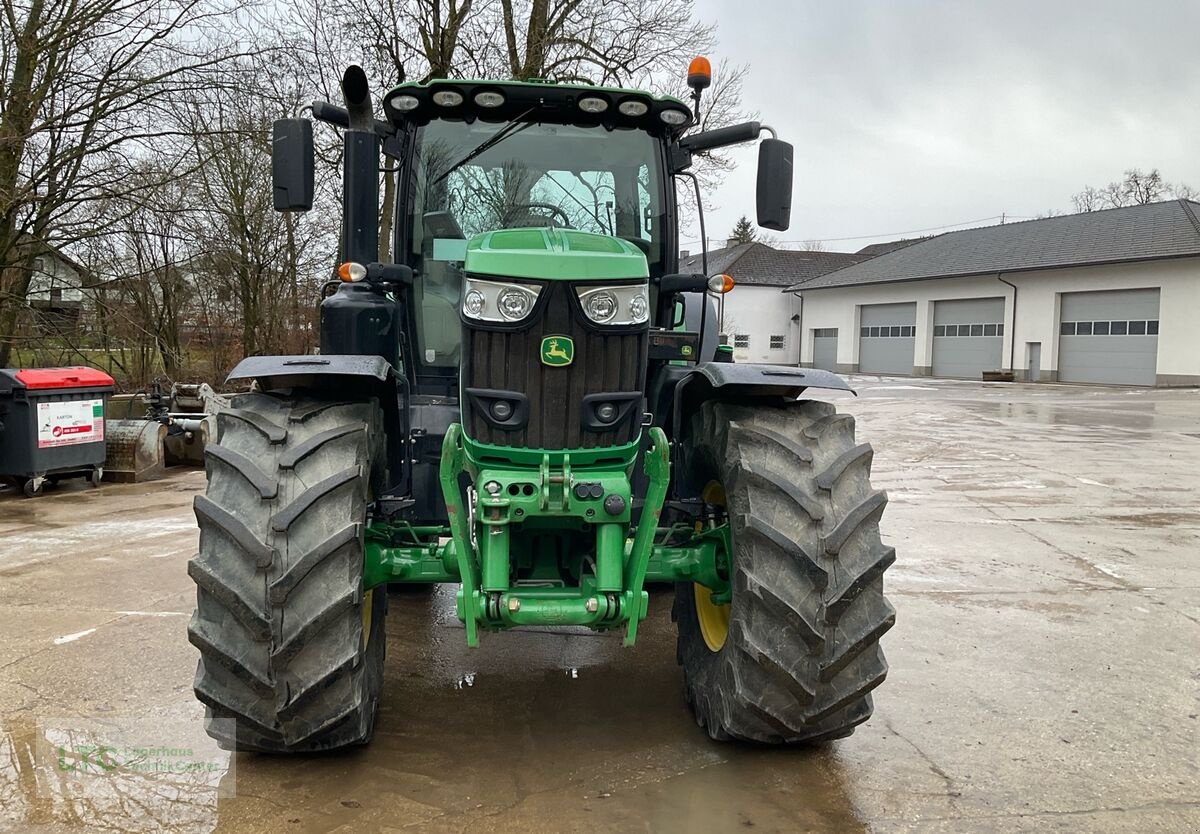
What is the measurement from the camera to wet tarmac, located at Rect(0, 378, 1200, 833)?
3.00 m

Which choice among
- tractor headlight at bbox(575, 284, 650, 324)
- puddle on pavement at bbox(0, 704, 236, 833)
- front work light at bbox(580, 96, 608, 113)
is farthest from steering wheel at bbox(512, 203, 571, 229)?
puddle on pavement at bbox(0, 704, 236, 833)

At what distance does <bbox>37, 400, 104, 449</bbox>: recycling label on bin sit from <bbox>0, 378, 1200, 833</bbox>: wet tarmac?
248 centimetres

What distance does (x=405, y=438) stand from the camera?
3.82 m

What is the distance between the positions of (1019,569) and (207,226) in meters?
19.5

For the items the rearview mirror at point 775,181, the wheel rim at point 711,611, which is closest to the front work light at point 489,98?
the rearview mirror at point 775,181

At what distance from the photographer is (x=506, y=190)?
415 centimetres

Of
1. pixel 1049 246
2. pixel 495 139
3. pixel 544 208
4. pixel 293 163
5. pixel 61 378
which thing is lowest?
pixel 61 378

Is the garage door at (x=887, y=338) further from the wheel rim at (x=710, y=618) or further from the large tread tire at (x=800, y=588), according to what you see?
the large tread tire at (x=800, y=588)

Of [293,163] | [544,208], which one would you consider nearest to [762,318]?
[544,208]

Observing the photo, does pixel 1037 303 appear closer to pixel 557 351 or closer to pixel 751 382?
pixel 751 382

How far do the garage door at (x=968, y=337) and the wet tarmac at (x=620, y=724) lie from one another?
3244 cm

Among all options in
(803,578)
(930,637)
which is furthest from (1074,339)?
(803,578)

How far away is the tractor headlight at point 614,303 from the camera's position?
119 inches

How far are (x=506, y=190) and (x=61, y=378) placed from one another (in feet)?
24.0
